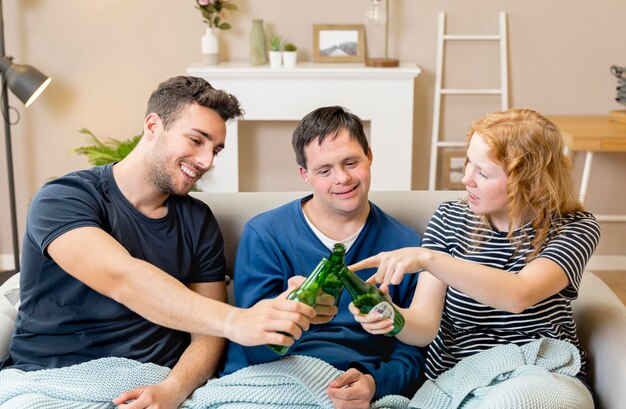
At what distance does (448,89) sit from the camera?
4.39 m

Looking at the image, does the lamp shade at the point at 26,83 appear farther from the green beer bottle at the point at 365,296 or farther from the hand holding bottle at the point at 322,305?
the green beer bottle at the point at 365,296

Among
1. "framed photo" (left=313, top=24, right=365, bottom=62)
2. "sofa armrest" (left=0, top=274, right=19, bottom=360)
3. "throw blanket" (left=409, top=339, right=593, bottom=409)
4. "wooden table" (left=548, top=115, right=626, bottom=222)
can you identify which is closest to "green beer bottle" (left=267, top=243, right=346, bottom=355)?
"throw blanket" (left=409, top=339, right=593, bottom=409)

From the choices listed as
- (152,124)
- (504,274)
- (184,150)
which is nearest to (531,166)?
(504,274)

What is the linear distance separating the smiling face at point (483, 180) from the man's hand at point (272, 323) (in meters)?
0.47

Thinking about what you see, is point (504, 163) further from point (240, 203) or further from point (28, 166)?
point (28, 166)

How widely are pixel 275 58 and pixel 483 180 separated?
238cm

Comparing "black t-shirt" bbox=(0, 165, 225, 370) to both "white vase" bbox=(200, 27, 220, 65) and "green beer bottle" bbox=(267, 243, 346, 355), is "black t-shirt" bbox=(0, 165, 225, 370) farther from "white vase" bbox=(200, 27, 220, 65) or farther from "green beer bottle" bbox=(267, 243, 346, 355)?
"white vase" bbox=(200, 27, 220, 65)

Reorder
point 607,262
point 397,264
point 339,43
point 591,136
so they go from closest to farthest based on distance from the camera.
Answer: point 397,264 → point 591,136 → point 339,43 → point 607,262

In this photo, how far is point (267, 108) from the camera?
4.16m

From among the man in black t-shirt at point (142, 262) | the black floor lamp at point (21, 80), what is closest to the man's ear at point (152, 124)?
the man in black t-shirt at point (142, 262)

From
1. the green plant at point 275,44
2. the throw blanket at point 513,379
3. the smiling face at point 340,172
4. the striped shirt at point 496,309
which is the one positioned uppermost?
the green plant at point 275,44

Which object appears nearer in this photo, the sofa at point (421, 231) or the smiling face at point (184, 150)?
the sofa at point (421, 231)

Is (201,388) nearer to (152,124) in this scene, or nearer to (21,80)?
(152,124)

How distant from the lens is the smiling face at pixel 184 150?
207 cm
